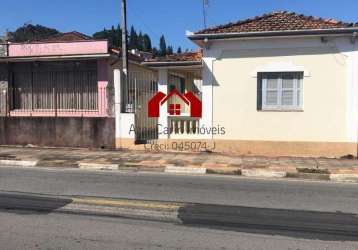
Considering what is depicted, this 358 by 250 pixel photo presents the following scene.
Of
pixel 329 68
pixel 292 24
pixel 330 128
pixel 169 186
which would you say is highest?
pixel 292 24

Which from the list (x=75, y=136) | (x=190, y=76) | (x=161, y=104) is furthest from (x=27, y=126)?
(x=190, y=76)

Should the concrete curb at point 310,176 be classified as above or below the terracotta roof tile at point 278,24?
below

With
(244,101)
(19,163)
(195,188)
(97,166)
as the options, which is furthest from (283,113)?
(19,163)

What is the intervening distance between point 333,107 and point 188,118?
465 cm

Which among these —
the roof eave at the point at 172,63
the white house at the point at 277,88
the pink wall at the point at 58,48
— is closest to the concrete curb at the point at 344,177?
the white house at the point at 277,88

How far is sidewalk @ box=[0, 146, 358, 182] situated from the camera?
12336mm

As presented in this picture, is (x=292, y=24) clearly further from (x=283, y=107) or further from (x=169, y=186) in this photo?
(x=169, y=186)

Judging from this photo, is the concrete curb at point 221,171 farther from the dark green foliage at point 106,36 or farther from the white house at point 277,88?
the dark green foliage at point 106,36

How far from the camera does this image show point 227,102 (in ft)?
52.0

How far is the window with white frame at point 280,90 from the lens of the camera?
50.3 feet

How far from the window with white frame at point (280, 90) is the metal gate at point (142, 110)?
156 inches

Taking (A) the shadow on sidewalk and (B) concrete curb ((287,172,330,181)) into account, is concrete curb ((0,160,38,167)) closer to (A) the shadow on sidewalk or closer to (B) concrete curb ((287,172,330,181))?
(B) concrete curb ((287,172,330,181))

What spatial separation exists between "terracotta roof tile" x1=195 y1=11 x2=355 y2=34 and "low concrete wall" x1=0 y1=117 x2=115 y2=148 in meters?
4.90

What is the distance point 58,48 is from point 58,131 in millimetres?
4834
